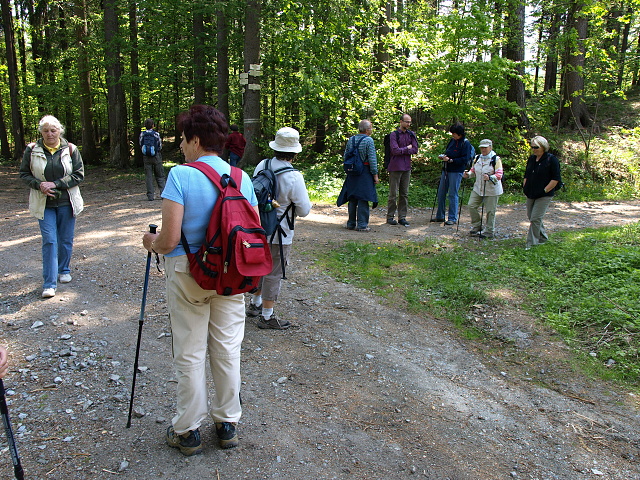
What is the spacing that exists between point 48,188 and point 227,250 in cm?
376

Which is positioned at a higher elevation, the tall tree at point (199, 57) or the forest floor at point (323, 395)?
the tall tree at point (199, 57)

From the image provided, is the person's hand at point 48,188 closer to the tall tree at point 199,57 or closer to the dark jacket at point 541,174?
the dark jacket at point 541,174

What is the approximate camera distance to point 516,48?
1499cm

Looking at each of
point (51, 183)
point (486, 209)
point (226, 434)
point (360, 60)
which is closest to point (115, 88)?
point (360, 60)

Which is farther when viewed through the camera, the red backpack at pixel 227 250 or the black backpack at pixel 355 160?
the black backpack at pixel 355 160

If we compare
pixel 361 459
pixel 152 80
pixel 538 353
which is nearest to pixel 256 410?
pixel 361 459

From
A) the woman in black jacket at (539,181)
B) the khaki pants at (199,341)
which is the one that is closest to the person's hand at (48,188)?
the khaki pants at (199,341)

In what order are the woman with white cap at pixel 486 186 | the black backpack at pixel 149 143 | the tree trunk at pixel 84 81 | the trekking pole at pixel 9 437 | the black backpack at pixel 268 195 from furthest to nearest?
the tree trunk at pixel 84 81 → the black backpack at pixel 149 143 → the woman with white cap at pixel 486 186 → the black backpack at pixel 268 195 → the trekking pole at pixel 9 437

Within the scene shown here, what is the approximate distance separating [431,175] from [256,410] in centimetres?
1285

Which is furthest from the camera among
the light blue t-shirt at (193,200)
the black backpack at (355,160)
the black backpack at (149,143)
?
the black backpack at (149,143)

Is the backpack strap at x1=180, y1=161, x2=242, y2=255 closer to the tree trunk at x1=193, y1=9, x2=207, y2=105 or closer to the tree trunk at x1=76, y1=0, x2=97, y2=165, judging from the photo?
the tree trunk at x1=193, y1=9, x2=207, y2=105

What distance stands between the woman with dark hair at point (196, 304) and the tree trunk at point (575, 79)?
1412cm

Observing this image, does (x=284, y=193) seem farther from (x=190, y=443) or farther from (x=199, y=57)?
(x=199, y=57)

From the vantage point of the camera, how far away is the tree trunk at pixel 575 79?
575 inches
